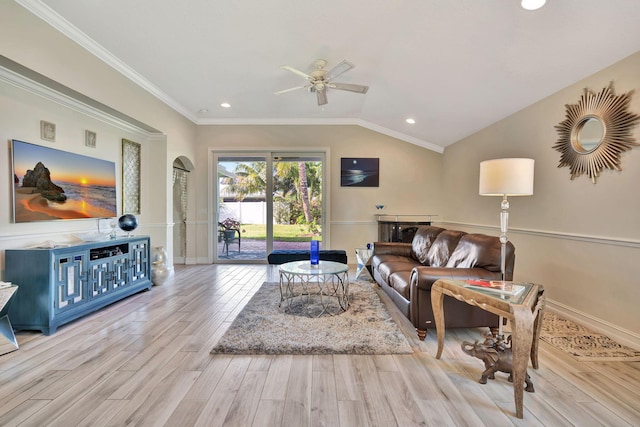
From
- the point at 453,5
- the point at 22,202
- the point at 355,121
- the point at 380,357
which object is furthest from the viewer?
the point at 355,121

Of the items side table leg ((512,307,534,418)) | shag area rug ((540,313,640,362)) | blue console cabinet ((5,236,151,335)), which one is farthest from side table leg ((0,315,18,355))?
shag area rug ((540,313,640,362))

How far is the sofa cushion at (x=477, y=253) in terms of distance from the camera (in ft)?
8.32

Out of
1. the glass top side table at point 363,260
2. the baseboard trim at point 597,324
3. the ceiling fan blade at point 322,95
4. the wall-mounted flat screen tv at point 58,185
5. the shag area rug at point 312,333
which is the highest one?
the ceiling fan blade at point 322,95

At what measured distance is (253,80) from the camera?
414cm

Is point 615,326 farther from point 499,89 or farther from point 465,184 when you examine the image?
point 465,184

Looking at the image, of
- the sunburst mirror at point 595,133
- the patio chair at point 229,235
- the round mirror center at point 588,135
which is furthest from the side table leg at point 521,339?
the patio chair at point 229,235

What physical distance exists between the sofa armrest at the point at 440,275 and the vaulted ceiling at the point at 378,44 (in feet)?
6.94

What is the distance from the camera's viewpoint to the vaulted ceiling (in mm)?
2420

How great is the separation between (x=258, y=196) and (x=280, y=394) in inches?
181

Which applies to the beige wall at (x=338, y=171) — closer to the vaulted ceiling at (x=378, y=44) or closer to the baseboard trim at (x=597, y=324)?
the vaulted ceiling at (x=378, y=44)

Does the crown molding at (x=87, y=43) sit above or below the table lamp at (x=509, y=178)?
above

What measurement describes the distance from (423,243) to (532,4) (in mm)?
2621

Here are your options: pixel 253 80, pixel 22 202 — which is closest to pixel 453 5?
pixel 253 80

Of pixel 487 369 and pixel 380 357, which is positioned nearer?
pixel 487 369
